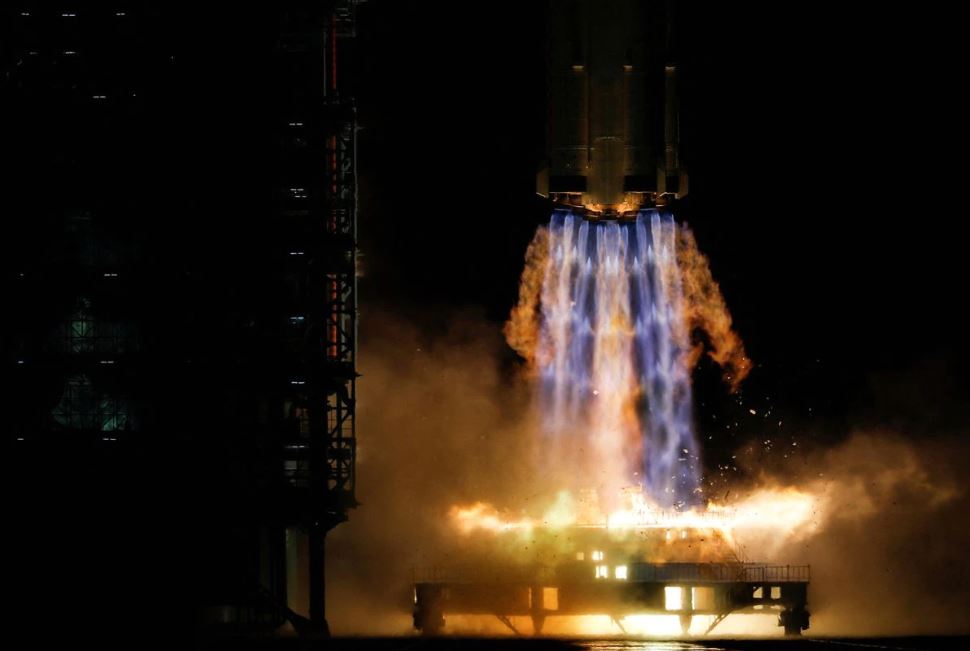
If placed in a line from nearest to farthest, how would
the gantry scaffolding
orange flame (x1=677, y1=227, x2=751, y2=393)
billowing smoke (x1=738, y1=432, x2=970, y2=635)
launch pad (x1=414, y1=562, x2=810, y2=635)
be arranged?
the gantry scaffolding < launch pad (x1=414, y1=562, x2=810, y2=635) < billowing smoke (x1=738, y1=432, x2=970, y2=635) < orange flame (x1=677, y1=227, x2=751, y2=393)

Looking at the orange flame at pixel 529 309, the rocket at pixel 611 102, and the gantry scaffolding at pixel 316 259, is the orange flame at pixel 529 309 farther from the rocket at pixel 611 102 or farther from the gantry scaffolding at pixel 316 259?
the gantry scaffolding at pixel 316 259

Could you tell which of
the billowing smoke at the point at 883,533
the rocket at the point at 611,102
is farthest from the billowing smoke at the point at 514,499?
the rocket at the point at 611,102

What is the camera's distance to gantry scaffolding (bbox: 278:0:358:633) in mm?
76062

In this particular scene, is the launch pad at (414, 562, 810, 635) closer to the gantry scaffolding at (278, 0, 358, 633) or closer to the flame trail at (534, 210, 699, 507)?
the gantry scaffolding at (278, 0, 358, 633)

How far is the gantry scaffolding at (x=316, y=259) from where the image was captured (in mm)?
76062

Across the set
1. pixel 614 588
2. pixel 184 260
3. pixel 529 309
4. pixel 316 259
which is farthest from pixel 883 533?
pixel 184 260

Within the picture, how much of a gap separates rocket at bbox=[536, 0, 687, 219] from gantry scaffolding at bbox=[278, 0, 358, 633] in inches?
327

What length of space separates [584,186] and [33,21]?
2127cm

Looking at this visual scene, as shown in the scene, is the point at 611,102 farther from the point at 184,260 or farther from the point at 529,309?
the point at 184,260

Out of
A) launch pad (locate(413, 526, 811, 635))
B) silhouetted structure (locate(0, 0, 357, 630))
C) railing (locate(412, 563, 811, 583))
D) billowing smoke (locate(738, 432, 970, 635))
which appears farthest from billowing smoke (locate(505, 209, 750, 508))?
silhouetted structure (locate(0, 0, 357, 630))

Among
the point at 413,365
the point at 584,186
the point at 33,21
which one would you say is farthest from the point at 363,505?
the point at 33,21

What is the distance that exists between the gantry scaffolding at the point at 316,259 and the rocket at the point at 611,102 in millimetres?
8297

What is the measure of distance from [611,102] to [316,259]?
12916 millimetres

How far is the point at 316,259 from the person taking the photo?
76.7 m
